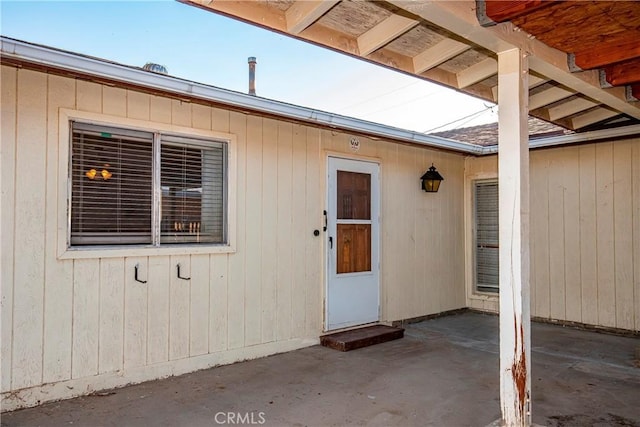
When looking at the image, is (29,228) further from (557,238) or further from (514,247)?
(557,238)

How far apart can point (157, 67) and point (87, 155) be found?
3.92 feet

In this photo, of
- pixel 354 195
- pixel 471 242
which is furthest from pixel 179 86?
pixel 471 242

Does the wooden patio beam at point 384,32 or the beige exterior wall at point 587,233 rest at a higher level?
the wooden patio beam at point 384,32

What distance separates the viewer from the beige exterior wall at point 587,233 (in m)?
5.04

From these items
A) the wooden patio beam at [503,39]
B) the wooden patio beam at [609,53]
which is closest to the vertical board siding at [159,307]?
the wooden patio beam at [503,39]

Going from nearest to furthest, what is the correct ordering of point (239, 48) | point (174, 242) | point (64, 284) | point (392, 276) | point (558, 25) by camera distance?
point (558, 25)
point (64, 284)
point (174, 242)
point (392, 276)
point (239, 48)

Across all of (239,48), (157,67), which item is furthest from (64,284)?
(239,48)

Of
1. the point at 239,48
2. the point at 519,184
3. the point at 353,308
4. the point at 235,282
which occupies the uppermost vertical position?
the point at 239,48

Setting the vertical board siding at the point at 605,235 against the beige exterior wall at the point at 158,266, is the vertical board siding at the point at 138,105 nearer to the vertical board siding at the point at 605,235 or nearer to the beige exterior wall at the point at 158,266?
the beige exterior wall at the point at 158,266

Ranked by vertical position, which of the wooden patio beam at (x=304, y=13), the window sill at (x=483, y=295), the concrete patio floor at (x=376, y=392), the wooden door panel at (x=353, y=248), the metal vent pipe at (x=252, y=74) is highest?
the metal vent pipe at (x=252, y=74)

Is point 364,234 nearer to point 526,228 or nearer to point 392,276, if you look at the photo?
point 392,276

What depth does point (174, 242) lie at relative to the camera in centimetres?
378

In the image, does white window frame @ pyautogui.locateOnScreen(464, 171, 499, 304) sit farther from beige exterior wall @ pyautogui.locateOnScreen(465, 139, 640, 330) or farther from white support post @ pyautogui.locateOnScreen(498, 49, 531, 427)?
white support post @ pyautogui.locateOnScreen(498, 49, 531, 427)

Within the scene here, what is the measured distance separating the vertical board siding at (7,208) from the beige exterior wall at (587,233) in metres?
5.59
